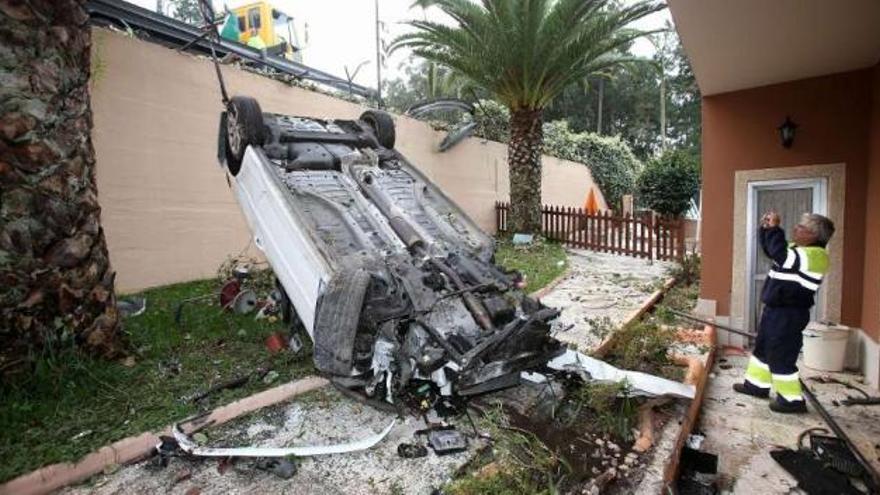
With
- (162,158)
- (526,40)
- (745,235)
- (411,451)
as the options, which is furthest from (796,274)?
(162,158)

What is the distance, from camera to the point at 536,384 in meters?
3.74

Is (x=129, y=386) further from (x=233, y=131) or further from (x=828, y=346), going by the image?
(x=828, y=346)

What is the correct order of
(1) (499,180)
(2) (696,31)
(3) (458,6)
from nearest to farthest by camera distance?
(2) (696,31), (3) (458,6), (1) (499,180)

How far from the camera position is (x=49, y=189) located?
3430mm

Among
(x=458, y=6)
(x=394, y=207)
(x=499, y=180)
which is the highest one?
(x=458, y=6)

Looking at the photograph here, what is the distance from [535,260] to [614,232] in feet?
8.80

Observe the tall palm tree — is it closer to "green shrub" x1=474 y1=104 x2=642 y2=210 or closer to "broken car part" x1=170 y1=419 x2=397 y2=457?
"green shrub" x1=474 y1=104 x2=642 y2=210

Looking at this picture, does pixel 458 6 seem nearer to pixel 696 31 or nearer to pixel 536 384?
pixel 696 31

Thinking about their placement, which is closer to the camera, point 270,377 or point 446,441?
point 446,441

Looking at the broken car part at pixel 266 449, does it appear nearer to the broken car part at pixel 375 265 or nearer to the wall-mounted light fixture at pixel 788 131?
the broken car part at pixel 375 265

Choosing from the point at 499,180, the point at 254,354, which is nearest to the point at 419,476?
the point at 254,354

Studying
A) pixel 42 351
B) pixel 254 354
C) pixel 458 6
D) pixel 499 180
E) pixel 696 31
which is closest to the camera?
pixel 42 351

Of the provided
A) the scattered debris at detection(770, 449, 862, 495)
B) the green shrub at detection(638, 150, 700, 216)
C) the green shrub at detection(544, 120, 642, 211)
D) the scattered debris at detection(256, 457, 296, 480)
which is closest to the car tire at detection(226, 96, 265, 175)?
the scattered debris at detection(256, 457, 296, 480)

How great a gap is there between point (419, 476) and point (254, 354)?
88.6 inches
